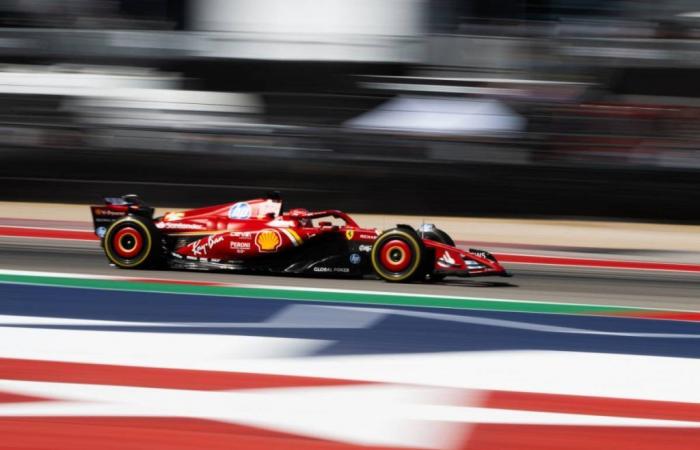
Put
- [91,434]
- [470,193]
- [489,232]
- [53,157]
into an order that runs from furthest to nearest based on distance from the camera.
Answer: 1. [53,157]
2. [470,193]
3. [489,232]
4. [91,434]

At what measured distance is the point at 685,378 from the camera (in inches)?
195

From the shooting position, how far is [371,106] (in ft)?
50.3

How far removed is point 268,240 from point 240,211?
336 mm

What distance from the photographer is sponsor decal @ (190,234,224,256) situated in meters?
7.84

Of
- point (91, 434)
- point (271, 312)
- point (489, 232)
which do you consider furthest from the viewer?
point (489, 232)

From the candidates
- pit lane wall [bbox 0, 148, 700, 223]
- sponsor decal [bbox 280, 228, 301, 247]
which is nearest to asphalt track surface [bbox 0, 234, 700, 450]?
sponsor decal [bbox 280, 228, 301, 247]

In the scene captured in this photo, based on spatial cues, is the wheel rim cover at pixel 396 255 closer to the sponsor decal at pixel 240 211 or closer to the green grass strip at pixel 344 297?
the green grass strip at pixel 344 297

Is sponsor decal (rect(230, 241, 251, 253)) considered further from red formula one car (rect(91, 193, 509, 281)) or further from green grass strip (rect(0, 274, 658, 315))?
green grass strip (rect(0, 274, 658, 315))

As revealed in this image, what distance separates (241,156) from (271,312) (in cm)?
812

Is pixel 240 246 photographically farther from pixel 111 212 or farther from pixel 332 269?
pixel 111 212

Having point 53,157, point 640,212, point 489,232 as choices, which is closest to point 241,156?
point 53,157

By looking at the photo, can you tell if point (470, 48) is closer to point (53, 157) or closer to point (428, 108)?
point (428, 108)

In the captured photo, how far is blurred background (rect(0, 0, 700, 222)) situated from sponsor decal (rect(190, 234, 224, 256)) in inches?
232

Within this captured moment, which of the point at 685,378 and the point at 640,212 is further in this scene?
the point at 640,212
